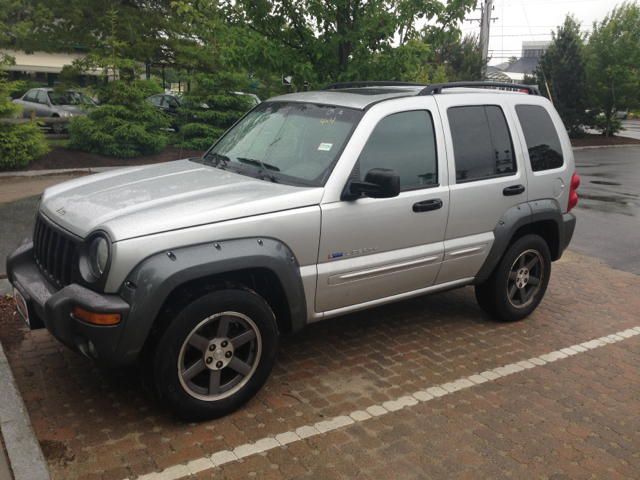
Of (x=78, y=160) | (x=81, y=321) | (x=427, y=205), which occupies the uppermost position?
(x=427, y=205)

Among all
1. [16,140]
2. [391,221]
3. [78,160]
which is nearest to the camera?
[391,221]

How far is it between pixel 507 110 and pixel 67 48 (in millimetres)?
22018

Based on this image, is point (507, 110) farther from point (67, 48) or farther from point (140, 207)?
point (67, 48)

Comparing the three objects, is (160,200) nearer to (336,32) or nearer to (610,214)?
(336,32)

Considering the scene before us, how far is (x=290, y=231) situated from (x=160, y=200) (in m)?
0.84

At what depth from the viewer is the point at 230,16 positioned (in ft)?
27.2

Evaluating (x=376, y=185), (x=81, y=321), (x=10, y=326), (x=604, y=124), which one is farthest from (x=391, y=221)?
(x=604, y=124)

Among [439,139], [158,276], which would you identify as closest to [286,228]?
[158,276]

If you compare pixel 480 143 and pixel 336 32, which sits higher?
pixel 336 32

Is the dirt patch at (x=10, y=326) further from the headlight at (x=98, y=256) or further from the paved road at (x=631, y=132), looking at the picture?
the paved road at (x=631, y=132)

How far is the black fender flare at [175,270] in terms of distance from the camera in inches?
130

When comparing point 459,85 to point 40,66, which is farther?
point 40,66

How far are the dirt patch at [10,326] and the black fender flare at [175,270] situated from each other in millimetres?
1881

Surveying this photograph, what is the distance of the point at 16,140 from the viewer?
42.6 feet
